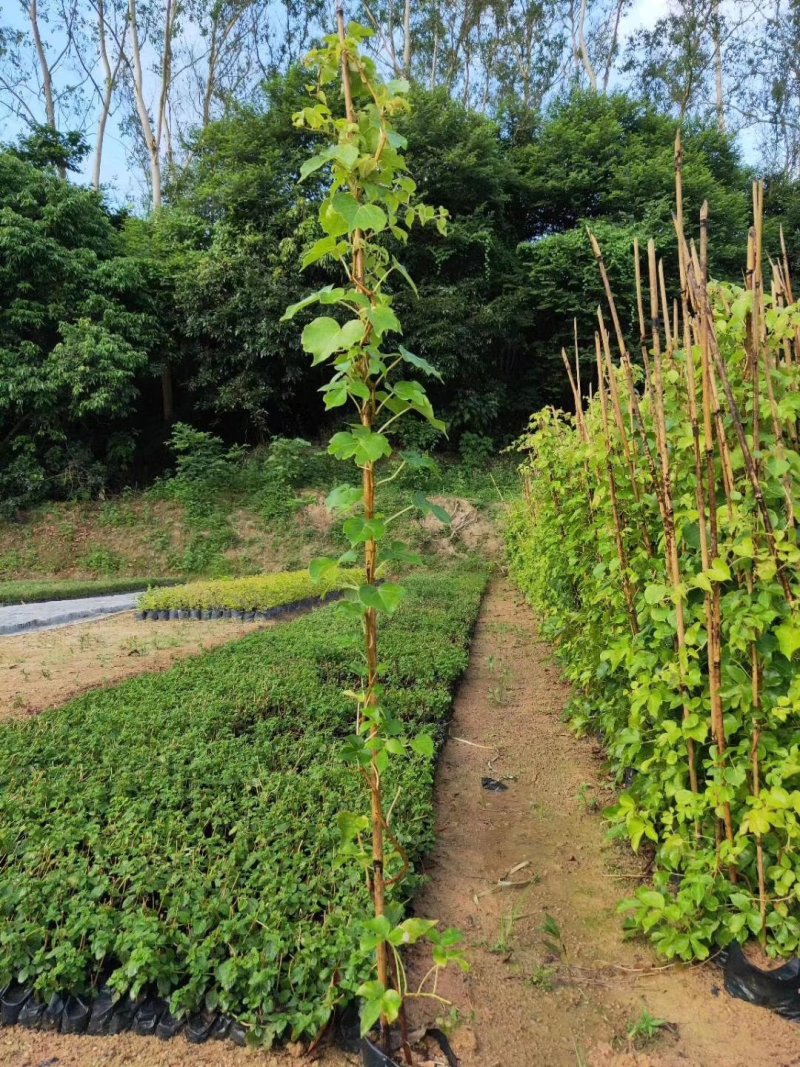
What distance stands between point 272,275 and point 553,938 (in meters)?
13.1

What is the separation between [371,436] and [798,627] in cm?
116

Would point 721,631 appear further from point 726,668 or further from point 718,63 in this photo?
point 718,63

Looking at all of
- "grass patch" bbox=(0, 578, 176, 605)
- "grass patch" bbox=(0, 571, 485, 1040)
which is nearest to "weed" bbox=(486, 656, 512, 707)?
"grass patch" bbox=(0, 571, 485, 1040)

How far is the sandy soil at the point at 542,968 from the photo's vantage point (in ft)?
5.22

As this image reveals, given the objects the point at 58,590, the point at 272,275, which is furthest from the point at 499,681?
A: the point at 272,275

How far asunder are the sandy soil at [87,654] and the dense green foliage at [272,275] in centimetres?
701

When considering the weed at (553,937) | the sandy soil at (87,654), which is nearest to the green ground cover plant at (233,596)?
the sandy soil at (87,654)

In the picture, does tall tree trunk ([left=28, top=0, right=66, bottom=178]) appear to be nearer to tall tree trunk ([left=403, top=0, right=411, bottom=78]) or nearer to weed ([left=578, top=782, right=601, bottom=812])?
tall tree trunk ([left=403, top=0, right=411, bottom=78])

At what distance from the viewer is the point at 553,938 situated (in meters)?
1.99

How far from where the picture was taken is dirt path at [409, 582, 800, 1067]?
Answer: 1.60 m

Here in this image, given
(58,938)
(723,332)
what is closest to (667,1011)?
(58,938)

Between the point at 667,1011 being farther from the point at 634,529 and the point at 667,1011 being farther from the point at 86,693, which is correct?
the point at 86,693

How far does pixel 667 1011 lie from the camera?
171 cm

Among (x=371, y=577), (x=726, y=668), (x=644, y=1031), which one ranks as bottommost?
(x=644, y=1031)
